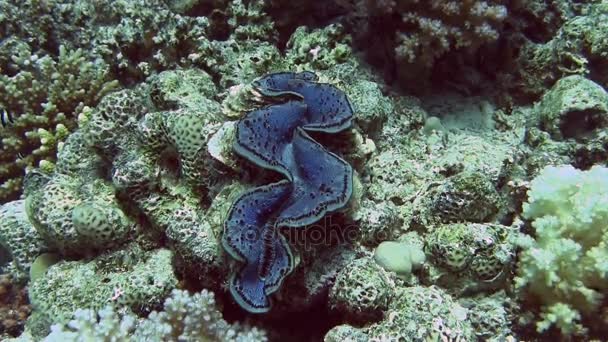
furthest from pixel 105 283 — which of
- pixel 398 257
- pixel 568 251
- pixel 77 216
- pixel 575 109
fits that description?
pixel 575 109

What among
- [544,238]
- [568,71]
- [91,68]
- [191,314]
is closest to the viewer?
[191,314]

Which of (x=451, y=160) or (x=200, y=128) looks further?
(x=451, y=160)

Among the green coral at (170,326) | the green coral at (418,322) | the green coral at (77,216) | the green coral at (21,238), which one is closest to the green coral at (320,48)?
the green coral at (77,216)

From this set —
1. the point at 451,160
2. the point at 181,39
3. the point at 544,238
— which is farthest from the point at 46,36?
the point at 544,238

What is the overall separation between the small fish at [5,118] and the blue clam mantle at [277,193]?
250 cm

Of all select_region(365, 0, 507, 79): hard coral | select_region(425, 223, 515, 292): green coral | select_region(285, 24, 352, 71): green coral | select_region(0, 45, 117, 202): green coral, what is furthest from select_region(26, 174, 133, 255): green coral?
select_region(365, 0, 507, 79): hard coral

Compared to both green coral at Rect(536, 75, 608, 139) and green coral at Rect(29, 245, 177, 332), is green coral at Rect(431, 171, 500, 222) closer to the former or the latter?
green coral at Rect(536, 75, 608, 139)

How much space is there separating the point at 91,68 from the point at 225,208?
7.27ft

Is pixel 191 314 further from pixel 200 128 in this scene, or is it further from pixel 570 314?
pixel 570 314

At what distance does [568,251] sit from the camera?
2326 mm

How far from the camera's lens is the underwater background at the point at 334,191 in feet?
7.52

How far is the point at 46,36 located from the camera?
4.24m

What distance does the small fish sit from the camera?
3.85 m

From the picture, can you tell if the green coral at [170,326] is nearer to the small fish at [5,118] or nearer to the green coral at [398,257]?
the green coral at [398,257]
